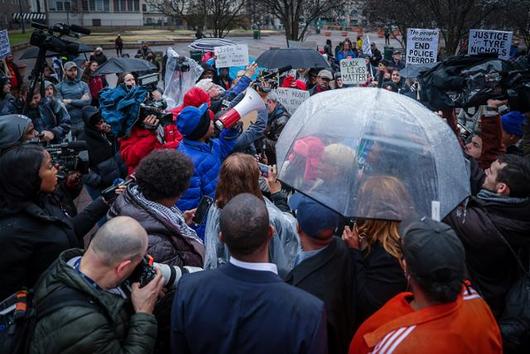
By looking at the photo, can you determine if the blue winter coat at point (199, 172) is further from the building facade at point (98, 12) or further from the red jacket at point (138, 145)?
the building facade at point (98, 12)

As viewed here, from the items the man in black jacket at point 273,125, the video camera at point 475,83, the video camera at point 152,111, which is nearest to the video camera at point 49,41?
the video camera at point 152,111

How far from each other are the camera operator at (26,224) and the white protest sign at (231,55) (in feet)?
20.1

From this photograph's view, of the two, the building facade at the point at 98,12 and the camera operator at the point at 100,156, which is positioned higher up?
the building facade at the point at 98,12

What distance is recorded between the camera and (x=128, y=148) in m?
4.52

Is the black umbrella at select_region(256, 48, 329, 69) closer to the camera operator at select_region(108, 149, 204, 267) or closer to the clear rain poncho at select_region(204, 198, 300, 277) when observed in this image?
the clear rain poncho at select_region(204, 198, 300, 277)

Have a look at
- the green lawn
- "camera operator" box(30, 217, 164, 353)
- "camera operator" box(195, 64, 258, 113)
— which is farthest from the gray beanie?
the green lawn

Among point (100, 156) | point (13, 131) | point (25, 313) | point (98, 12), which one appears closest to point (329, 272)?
point (25, 313)

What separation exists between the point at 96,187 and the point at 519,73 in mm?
Result: 4258

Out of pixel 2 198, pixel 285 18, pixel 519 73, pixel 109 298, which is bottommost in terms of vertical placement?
pixel 109 298

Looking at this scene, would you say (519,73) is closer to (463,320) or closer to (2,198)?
(463,320)

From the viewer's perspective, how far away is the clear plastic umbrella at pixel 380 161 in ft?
8.34

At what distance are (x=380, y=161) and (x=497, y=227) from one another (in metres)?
0.96

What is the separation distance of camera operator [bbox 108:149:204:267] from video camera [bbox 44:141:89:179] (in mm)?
1115

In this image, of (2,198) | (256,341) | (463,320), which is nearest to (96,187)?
(2,198)
